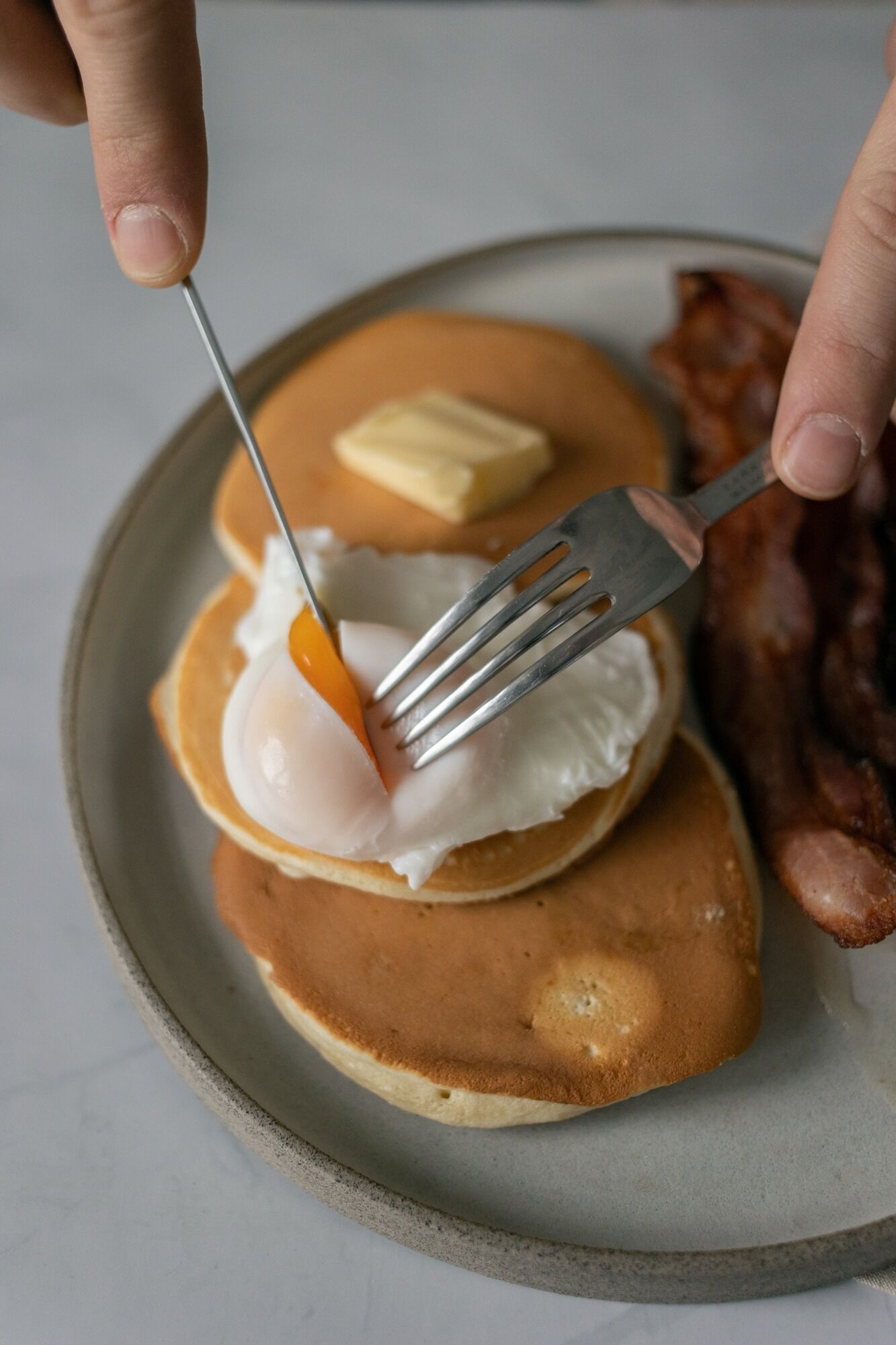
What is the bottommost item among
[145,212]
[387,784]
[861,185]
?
[387,784]

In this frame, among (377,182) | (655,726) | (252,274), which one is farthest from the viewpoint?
(377,182)

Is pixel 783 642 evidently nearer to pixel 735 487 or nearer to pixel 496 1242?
pixel 735 487

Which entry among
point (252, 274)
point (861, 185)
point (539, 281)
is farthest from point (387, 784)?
point (252, 274)

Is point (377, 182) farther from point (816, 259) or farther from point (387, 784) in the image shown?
point (387, 784)

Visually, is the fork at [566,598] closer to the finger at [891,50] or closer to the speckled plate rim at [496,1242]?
the speckled plate rim at [496,1242]

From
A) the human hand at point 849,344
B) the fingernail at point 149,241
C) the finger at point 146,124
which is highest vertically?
the finger at point 146,124

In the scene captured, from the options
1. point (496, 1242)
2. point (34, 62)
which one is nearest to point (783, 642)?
point (496, 1242)

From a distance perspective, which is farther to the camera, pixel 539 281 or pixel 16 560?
pixel 539 281

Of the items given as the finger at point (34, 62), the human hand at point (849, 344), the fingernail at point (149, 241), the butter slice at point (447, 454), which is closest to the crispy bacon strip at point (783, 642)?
the butter slice at point (447, 454)
